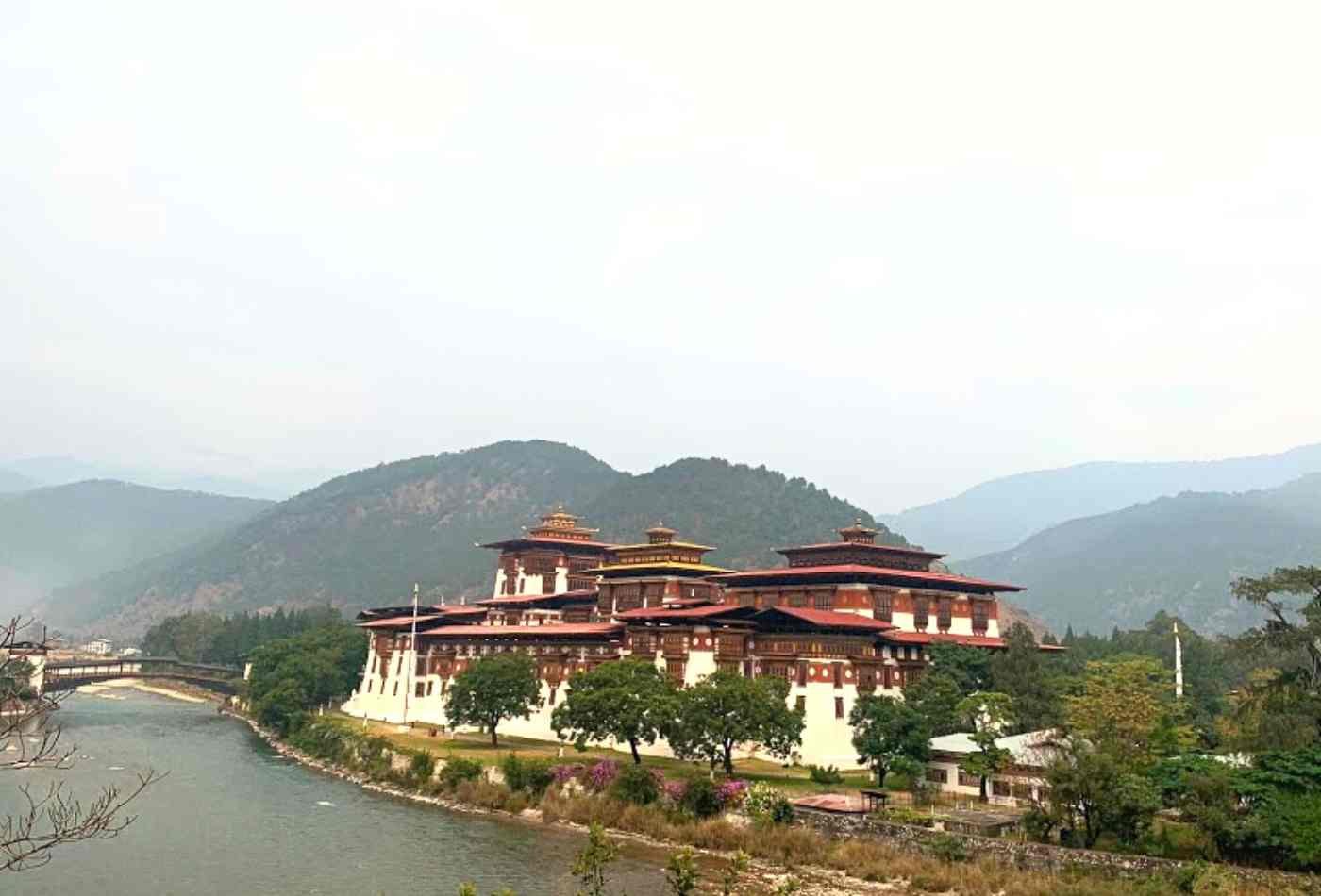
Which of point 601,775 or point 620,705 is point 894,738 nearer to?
point 620,705

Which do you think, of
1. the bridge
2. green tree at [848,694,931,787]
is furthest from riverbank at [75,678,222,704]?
green tree at [848,694,931,787]

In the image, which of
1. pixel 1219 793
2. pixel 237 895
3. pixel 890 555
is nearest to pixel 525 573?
pixel 890 555

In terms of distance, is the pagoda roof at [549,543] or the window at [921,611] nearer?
the window at [921,611]

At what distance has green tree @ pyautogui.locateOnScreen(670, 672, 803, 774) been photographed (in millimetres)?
57344

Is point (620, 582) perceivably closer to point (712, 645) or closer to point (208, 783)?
point (712, 645)

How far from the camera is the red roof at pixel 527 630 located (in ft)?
259

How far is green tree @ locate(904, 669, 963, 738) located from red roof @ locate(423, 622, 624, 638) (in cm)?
2333

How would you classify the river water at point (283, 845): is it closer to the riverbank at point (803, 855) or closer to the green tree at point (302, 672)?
the riverbank at point (803, 855)

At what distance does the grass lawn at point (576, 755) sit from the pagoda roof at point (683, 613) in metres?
8.45

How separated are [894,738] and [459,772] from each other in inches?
959

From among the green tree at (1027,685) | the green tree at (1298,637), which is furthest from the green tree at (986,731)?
the green tree at (1298,637)

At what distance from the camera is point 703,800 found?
54.2 m

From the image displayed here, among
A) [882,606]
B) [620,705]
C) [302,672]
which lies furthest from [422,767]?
[302,672]

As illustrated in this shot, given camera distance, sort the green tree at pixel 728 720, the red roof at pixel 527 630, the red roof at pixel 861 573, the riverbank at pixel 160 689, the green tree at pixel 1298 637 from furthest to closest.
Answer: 1. the riverbank at pixel 160 689
2. the red roof at pixel 527 630
3. the red roof at pixel 861 573
4. the green tree at pixel 728 720
5. the green tree at pixel 1298 637
